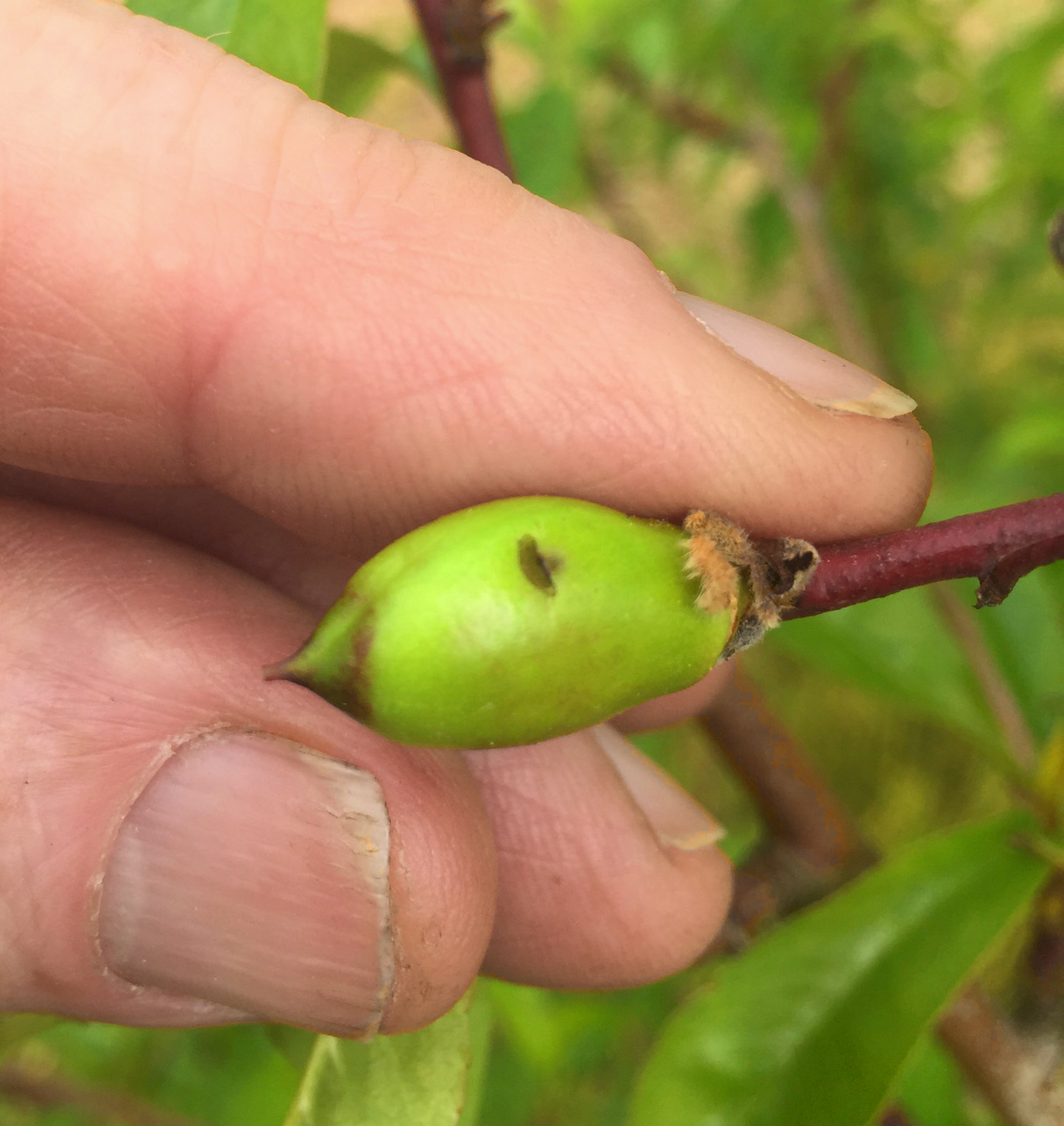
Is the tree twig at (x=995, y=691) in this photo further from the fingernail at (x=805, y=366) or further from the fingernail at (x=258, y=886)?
the fingernail at (x=258, y=886)

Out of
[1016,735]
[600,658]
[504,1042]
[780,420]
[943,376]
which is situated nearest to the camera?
[600,658]

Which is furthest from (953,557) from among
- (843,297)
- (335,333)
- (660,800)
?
(843,297)

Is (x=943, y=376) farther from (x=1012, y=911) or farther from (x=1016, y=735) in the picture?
(x=1012, y=911)

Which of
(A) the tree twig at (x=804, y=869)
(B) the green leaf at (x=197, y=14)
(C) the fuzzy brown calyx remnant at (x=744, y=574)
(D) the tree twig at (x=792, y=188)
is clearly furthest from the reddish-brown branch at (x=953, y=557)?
(D) the tree twig at (x=792, y=188)

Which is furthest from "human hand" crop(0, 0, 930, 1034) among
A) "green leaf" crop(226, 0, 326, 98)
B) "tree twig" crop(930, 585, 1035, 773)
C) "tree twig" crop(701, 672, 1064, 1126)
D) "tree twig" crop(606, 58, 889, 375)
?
"tree twig" crop(606, 58, 889, 375)

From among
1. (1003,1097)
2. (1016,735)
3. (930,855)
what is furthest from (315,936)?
(1016,735)
